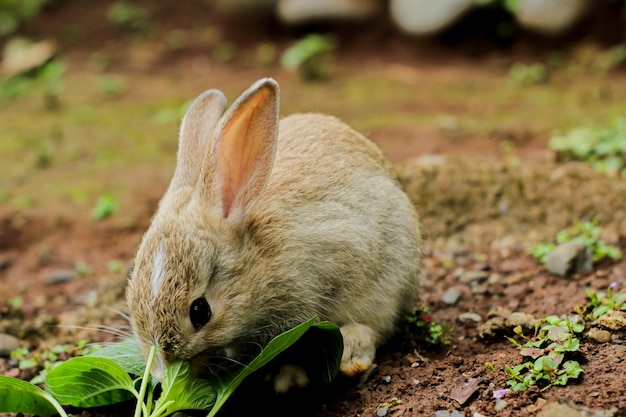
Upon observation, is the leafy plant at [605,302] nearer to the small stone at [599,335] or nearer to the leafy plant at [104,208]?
the small stone at [599,335]

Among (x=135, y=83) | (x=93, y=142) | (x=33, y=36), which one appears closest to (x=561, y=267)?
(x=93, y=142)

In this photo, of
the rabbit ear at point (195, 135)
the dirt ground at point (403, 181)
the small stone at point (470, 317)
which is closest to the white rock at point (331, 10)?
the dirt ground at point (403, 181)

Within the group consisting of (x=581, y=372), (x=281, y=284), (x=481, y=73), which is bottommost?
(x=481, y=73)

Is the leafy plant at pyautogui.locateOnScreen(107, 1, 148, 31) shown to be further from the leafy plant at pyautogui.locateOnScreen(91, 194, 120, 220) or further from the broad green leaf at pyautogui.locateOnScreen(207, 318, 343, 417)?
the broad green leaf at pyautogui.locateOnScreen(207, 318, 343, 417)

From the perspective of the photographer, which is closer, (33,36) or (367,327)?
(367,327)

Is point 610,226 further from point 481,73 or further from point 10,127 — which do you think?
point 10,127

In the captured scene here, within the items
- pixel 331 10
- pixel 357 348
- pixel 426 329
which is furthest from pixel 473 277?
pixel 331 10

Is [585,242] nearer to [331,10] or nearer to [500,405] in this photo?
[500,405]
